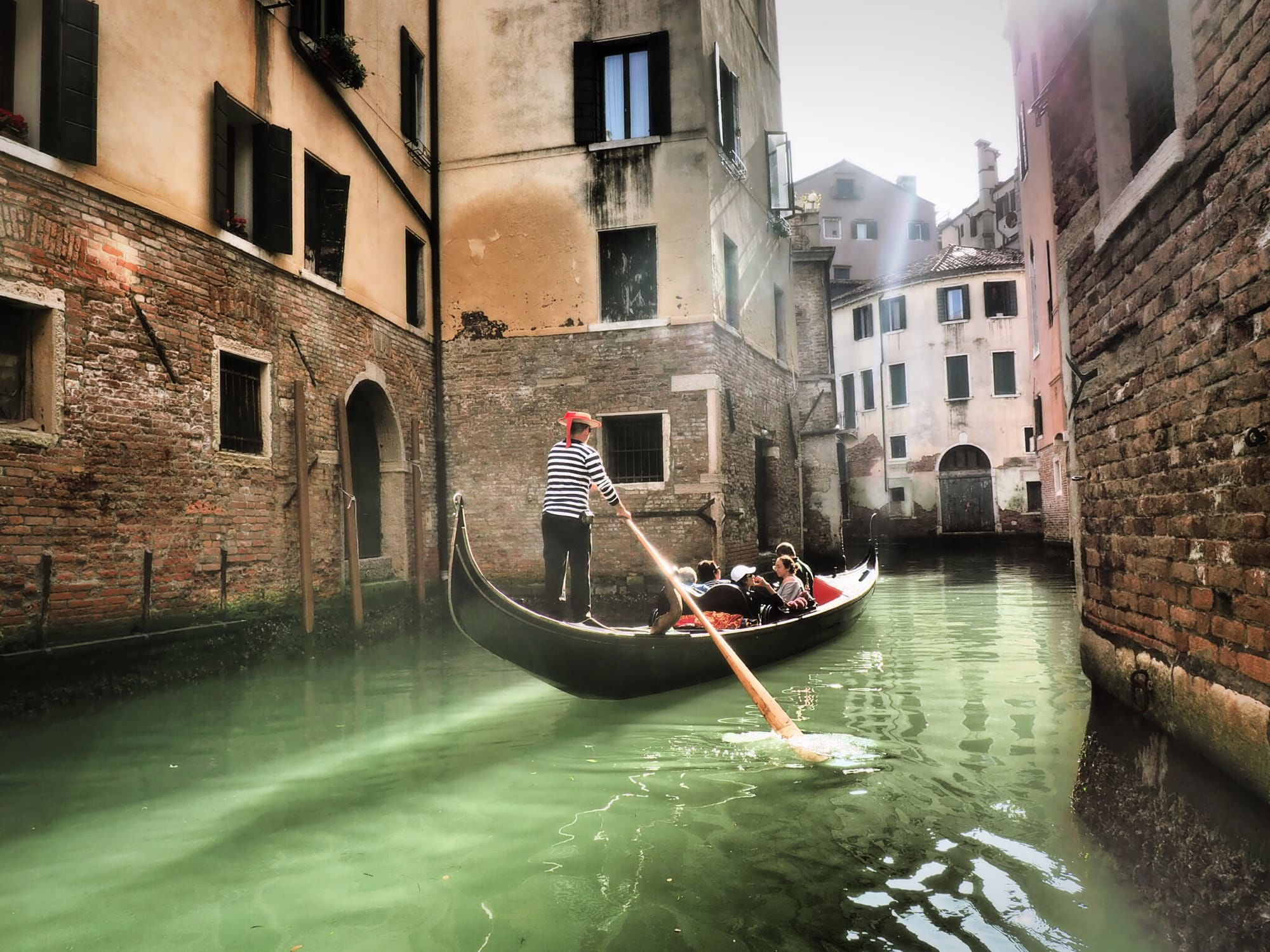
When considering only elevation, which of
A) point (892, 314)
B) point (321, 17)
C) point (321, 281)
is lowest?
point (321, 281)

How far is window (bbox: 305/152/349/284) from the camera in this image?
7.75 metres

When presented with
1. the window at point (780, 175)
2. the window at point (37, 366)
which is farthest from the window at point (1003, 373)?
the window at point (37, 366)

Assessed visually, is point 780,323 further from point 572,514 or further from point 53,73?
point 53,73

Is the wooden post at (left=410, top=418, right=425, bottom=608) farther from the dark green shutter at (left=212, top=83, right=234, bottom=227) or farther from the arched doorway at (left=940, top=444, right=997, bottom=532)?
the arched doorway at (left=940, top=444, right=997, bottom=532)

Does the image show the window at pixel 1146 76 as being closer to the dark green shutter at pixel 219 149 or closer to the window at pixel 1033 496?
the dark green shutter at pixel 219 149

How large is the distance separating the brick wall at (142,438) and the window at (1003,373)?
18299 mm

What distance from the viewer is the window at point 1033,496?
69.7 feet

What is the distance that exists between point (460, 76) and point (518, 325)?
114 inches

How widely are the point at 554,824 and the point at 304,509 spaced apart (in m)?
4.52

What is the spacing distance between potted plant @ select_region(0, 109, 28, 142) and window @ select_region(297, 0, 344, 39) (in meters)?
2.99

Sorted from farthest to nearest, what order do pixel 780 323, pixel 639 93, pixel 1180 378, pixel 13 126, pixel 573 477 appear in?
pixel 780 323
pixel 639 93
pixel 573 477
pixel 13 126
pixel 1180 378

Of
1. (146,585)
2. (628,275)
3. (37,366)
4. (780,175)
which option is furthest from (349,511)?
(780,175)

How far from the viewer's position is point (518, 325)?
962cm

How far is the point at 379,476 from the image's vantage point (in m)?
8.99
